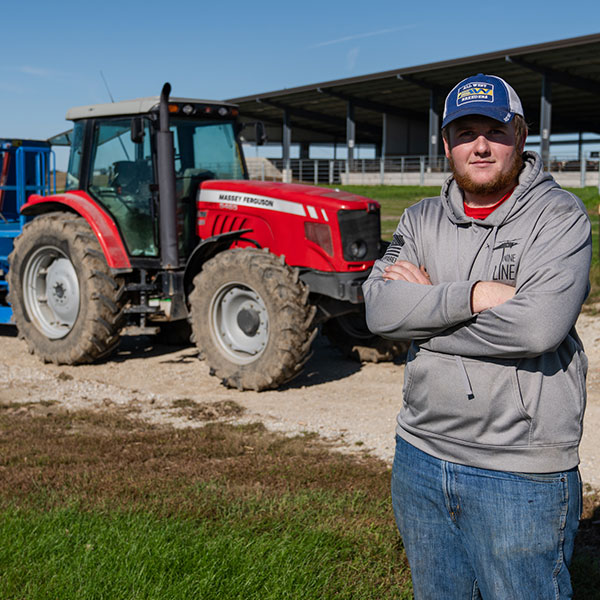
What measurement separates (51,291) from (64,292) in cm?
21

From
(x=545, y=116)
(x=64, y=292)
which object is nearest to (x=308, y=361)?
(x=64, y=292)

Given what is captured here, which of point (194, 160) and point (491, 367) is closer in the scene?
point (491, 367)

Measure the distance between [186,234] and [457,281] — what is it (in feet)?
18.7

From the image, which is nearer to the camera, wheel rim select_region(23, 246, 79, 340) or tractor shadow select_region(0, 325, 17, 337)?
wheel rim select_region(23, 246, 79, 340)

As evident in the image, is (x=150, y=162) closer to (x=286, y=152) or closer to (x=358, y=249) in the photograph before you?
(x=358, y=249)

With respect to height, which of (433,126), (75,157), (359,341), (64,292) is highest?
(433,126)

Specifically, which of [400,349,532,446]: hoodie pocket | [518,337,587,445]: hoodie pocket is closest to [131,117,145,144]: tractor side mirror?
[400,349,532,446]: hoodie pocket

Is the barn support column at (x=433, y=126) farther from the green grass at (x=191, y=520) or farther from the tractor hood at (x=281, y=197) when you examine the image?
the green grass at (x=191, y=520)

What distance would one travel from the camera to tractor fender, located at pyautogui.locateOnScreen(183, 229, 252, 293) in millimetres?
7117

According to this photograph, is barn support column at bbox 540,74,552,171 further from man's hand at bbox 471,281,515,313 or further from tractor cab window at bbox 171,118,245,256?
man's hand at bbox 471,281,515,313

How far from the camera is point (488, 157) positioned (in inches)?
85.0

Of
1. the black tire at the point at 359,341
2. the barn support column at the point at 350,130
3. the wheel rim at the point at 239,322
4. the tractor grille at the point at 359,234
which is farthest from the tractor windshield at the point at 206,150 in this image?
the barn support column at the point at 350,130

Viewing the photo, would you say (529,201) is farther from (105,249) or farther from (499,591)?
(105,249)

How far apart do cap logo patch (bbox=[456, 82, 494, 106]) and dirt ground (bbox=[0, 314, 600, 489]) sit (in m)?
3.16
